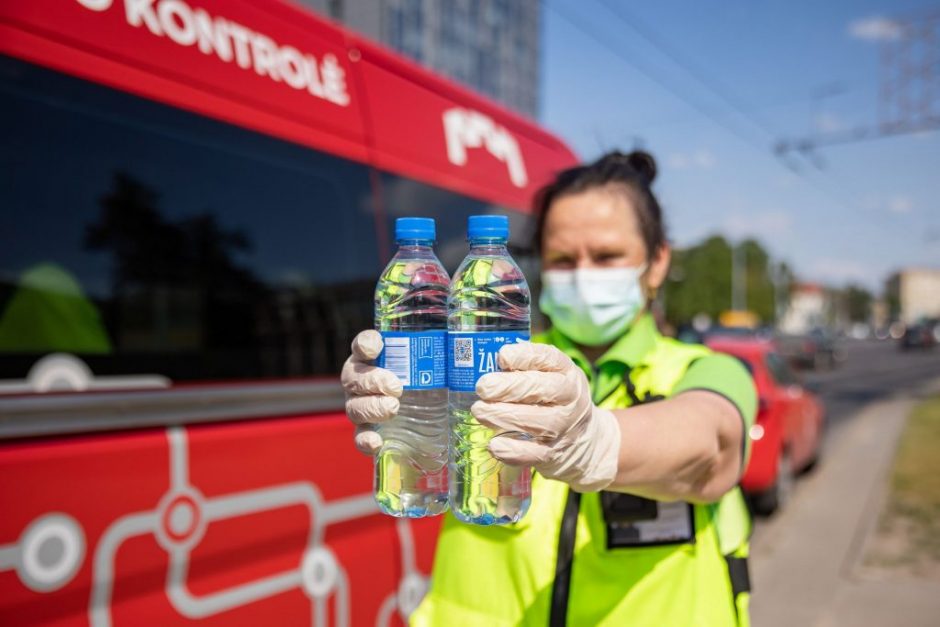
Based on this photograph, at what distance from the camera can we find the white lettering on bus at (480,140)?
11.8 feet

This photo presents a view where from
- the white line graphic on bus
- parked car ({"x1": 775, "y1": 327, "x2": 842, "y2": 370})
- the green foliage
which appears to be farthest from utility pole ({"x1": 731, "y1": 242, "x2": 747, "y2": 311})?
the white line graphic on bus

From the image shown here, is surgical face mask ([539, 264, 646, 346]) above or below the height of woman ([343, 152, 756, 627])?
above

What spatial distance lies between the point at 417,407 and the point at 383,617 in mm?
1749

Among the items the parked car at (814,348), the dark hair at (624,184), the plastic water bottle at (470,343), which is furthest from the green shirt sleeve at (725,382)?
the parked car at (814,348)

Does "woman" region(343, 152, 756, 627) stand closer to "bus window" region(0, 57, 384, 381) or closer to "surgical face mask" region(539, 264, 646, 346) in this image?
"surgical face mask" region(539, 264, 646, 346)

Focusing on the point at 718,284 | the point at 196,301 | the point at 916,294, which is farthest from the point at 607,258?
the point at 916,294

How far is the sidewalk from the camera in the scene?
4859 millimetres

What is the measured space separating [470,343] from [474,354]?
0.07 feet

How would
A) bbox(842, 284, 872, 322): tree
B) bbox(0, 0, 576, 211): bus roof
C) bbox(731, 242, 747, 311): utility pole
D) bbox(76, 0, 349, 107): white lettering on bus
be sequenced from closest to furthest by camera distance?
bbox(0, 0, 576, 211): bus roof
bbox(76, 0, 349, 107): white lettering on bus
bbox(731, 242, 747, 311): utility pole
bbox(842, 284, 872, 322): tree

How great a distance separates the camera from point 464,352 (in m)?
1.32

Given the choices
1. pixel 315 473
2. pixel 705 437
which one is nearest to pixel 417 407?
pixel 705 437

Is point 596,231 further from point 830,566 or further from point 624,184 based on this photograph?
point 830,566

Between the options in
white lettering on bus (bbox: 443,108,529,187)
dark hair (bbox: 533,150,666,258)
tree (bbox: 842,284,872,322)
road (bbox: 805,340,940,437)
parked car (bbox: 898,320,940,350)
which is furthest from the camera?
tree (bbox: 842,284,872,322)

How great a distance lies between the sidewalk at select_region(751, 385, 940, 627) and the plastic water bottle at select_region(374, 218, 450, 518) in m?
4.04
